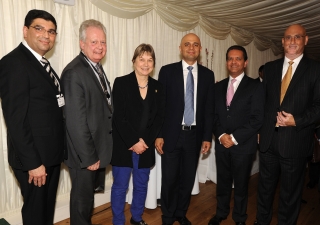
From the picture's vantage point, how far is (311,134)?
2.38m

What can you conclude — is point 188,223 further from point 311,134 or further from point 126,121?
point 311,134

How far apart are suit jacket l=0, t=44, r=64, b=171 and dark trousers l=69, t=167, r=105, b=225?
23 cm

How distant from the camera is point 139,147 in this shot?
2311 mm

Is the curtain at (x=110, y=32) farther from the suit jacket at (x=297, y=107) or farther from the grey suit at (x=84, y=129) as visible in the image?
the suit jacket at (x=297, y=107)

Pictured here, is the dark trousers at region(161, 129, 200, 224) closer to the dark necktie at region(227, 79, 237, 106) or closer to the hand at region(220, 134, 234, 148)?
the hand at region(220, 134, 234, 148)

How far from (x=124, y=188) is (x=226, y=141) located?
3.53ft

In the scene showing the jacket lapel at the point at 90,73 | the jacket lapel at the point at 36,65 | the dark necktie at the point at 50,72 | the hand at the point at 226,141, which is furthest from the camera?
the hand at the point at 226,141

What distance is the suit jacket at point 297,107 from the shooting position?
224 centimetres

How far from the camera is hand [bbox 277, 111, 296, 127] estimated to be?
224 centimetres

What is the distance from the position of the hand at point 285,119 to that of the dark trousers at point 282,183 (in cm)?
14

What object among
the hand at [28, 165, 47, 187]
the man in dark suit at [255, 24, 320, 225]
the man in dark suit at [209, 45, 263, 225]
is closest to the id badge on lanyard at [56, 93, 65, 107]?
the hand at [28, 165, 47, 187]

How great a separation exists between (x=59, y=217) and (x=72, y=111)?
4.89 feet

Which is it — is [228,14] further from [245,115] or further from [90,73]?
[90,73]

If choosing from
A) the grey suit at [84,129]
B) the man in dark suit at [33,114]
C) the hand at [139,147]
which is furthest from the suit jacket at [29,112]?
the hand at [139,147]
